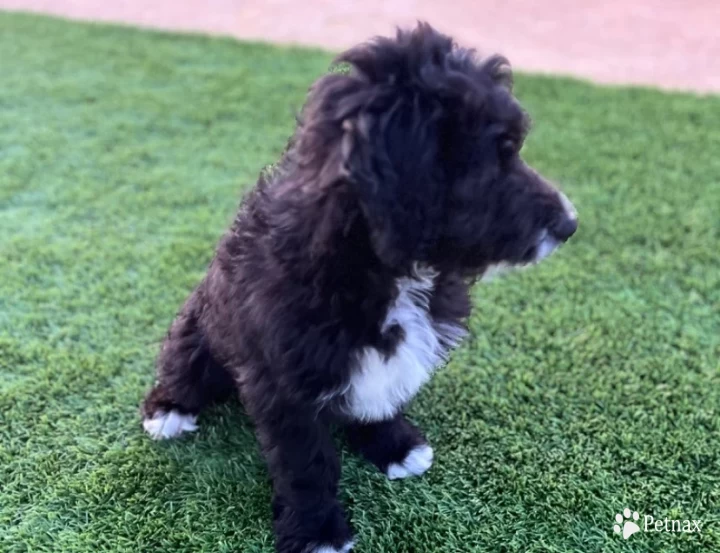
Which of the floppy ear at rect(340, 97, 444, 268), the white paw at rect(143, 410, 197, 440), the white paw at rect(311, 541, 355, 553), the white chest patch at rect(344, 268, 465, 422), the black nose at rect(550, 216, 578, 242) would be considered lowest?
the white paw at rect(311, 541, 355, 553)

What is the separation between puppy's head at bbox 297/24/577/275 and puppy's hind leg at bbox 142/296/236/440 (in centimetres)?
109

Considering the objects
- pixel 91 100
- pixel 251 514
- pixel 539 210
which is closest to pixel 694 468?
pixel 539 210

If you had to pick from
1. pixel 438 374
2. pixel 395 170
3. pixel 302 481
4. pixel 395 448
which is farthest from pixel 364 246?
→ pixel 438 374

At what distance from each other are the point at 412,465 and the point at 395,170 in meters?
1.36

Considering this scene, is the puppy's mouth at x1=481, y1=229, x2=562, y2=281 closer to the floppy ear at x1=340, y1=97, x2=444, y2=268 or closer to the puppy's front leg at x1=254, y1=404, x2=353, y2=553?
the floppy ear at x1=340, y1=97, x2=444, y2=268

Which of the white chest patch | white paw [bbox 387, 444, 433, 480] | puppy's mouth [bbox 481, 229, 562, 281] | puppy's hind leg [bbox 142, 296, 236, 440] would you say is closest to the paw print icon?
white paw [bbox 387, 444, 433, 480]

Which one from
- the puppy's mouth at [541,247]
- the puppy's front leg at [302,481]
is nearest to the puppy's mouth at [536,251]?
the puppy's mouth at [541,247]

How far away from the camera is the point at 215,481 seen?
269cm

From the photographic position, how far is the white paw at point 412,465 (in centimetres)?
270

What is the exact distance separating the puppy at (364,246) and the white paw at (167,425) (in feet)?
1.36

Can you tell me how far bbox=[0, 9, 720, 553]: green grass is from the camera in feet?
8.41

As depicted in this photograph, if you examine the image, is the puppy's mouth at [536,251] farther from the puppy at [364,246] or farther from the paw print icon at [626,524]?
the paw print icon at [626,524]

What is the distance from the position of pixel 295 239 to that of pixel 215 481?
44.9 inches

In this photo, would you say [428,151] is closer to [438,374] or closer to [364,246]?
[364,246]
